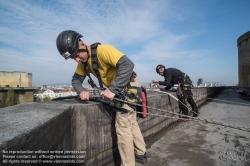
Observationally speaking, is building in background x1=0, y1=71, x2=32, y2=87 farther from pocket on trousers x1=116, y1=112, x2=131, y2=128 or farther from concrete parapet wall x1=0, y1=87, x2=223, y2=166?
pocket on trousers x1=116, y1=112, x2=131, y2=128

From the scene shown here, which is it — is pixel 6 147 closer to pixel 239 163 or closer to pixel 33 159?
pixel 33 159

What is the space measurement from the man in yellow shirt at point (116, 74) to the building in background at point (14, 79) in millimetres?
53635

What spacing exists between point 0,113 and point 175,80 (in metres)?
5.63

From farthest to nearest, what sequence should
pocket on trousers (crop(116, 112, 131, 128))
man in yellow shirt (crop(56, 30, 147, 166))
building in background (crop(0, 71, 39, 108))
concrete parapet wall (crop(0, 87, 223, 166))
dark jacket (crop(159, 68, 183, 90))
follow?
building in background (crop(0, 71, 39, 108)), dark jacket (crop(159, 68, 183, 90)), pocket on trousers (crop(116, 112, 131, 128)), man in yellow shirt (crop(56, 30, 147, 166)), concrete parapet wall (crop(0, 87, 223, 166))

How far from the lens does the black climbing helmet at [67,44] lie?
2.53m

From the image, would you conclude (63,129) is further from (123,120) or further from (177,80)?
(177,80)

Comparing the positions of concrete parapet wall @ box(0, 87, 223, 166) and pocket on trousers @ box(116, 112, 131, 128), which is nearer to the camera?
concrete parapet wall @ box(0, 87, 223, 166)

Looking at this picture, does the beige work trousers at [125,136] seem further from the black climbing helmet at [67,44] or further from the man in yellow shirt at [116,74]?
the black climbing helmet at [67,44]

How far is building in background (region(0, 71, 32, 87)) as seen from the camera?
45.8 meters

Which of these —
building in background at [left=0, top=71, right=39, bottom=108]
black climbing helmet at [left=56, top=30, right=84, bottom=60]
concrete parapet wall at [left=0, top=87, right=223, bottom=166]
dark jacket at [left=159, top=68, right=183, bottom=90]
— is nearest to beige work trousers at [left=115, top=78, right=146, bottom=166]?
concrete parapet wall at [left=0, top=87, right=223, bottom=166]

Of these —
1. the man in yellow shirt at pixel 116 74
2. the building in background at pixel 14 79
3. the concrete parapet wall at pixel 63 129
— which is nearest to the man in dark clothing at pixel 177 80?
the concrete parapet wall at pixel 63 129

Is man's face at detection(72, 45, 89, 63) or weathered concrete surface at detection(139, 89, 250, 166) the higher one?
man's face at detection(72, 45, 89, 63)

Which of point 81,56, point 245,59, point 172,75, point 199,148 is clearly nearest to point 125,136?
point 81,56

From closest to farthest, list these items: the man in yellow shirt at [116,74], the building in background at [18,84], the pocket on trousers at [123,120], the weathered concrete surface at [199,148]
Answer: the man in yellow shirt at [116,74]
the pocket on trousers at [123,120]
the weathered concrete surface at [199,148]
the building in background at [18,84]
